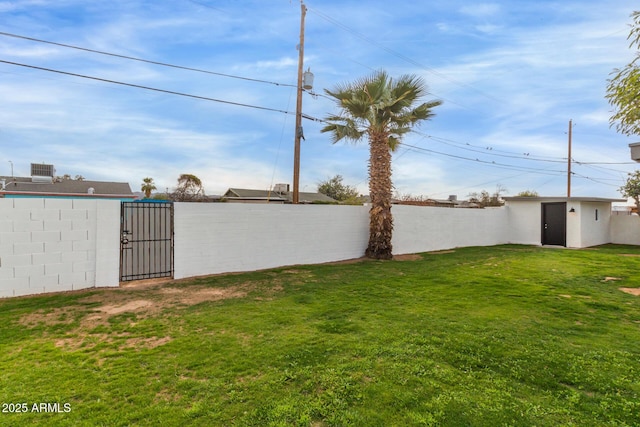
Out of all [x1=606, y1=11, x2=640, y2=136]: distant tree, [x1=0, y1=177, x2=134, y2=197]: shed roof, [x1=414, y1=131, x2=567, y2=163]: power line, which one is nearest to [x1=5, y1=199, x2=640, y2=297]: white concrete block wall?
[x1=414, y1=131, x2=567, y2=163]: power line

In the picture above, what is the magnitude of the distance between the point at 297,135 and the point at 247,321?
769cm

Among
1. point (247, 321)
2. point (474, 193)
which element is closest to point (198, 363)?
point (247, 321)

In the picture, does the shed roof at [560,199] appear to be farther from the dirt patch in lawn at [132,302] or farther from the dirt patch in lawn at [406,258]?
the dirt patch in lawn at [132,302]

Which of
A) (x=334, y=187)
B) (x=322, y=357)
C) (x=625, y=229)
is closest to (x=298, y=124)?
(x=322, y=357)

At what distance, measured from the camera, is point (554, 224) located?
1598 cm

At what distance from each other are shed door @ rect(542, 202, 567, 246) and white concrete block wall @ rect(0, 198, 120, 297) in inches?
745

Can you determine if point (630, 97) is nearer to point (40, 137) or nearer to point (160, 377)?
point (160, 377)

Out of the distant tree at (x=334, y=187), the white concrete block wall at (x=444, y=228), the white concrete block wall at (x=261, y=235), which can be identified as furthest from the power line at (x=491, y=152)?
the distant tree at (x=334, y=187)

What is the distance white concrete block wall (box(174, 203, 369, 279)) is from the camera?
7531mm

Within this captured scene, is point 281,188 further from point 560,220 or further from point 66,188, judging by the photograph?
point 560,220

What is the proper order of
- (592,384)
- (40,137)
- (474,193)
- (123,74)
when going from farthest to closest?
(474,193) < (40,137) < (123,74) < (592,384)

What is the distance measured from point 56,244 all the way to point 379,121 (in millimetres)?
9056

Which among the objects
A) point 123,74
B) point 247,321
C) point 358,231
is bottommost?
point 247,321

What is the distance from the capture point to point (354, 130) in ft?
35.0
